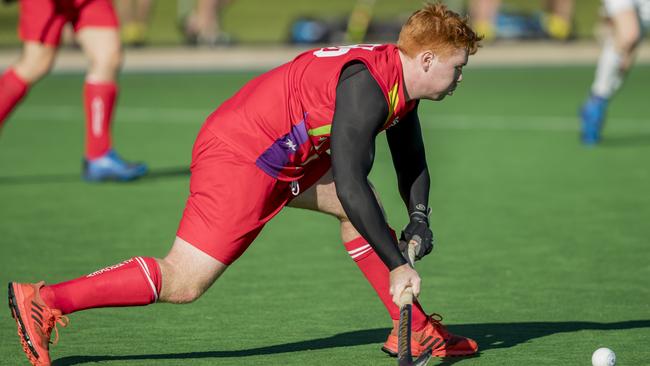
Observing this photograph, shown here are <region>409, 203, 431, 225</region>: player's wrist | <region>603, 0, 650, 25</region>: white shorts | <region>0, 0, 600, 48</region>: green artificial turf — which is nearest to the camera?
<region>409, 203, 431, 225</region>: player's wrist

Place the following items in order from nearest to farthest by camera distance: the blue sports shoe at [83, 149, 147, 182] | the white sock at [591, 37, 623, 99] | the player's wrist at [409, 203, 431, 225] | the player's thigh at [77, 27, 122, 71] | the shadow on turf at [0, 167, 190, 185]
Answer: the player's wrist at [409, 203, 431, 225] → the player's thigh at [77, 27, 122, 71] → the blue sports shoe at [83, 149, 147, 182] → the shadow on turf at [0, 167, 190, 185] → the white sock at [591, 37, 623, 99]

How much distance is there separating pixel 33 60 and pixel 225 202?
15.8 ft

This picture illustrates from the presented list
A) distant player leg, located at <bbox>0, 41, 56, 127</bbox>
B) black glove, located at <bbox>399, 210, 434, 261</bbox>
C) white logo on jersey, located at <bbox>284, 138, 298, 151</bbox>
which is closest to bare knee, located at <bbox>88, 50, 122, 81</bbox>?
distant player leg, located at <bbox>0, 41, 56, 127</bbox>

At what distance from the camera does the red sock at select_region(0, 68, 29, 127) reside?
902 cm

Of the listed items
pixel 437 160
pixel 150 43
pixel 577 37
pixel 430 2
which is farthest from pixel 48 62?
pixel 577 37

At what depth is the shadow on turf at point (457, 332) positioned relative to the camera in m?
5.09

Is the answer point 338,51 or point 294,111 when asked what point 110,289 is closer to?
point 294,111

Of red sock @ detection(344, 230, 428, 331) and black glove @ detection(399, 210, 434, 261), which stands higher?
black glove @ detection(399, 210, 434, 261)

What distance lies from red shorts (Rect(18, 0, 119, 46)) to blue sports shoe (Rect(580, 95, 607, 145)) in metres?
4.21

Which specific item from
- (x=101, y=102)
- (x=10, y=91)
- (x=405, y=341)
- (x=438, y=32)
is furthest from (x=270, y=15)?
(x=405, y=341)

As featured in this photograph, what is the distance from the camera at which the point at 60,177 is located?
10031 mm

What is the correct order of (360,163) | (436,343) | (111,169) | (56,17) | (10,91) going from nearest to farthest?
(360,163)
(436,343)
(10,91)
(56,17)
(111,169)

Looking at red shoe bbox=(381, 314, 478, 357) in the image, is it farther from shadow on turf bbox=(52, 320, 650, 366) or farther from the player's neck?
the player's neck

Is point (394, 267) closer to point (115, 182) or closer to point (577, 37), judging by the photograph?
point (115, 182)
